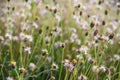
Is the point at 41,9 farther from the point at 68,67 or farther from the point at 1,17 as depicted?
the point at 68,67

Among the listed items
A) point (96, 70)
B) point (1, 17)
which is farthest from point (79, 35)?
point (96, 70)

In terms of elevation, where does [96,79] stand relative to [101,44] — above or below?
below

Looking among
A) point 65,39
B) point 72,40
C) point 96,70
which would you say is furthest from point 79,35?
point 96,70

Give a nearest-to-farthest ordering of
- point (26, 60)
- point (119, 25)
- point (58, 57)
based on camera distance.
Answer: point (26, 60), point (58, 57), point (119, 25)

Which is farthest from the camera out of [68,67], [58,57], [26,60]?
[58,57]

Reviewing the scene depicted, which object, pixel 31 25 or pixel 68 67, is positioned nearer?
pixel 68 67

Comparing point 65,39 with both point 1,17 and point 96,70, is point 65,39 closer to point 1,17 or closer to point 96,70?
point 1,17
